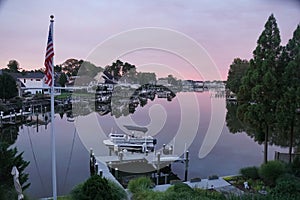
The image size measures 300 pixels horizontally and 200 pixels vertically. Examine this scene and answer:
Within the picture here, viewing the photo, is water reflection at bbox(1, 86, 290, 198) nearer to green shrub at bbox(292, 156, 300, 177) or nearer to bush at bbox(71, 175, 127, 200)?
green shrub at bbox(292, 156, 300, 177)

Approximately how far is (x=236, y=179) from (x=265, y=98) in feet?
6.95

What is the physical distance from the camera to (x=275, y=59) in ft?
21.5

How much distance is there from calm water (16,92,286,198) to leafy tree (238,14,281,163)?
2.91 m

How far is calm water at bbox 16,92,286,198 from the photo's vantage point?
8.72 metres

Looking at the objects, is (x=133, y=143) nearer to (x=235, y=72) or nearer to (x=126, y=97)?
(x=126, y=97)

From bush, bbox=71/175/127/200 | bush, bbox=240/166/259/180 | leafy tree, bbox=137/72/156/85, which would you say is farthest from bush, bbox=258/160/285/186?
leafy tree, bbox=137/72/156/85

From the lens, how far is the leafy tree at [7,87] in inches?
781

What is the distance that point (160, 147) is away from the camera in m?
11.7

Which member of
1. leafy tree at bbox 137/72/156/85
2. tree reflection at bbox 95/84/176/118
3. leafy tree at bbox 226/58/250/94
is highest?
leafy tree at bbox 226/58/250/94

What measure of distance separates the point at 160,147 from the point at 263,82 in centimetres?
622

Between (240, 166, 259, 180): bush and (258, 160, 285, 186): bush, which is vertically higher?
(258, 160, 285, 186): bush

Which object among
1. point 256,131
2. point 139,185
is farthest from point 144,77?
point 139,185

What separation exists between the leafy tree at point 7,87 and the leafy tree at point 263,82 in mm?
18481

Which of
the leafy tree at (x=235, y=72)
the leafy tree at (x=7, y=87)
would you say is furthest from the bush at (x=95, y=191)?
the leafy tree at (x=235, y=72)
